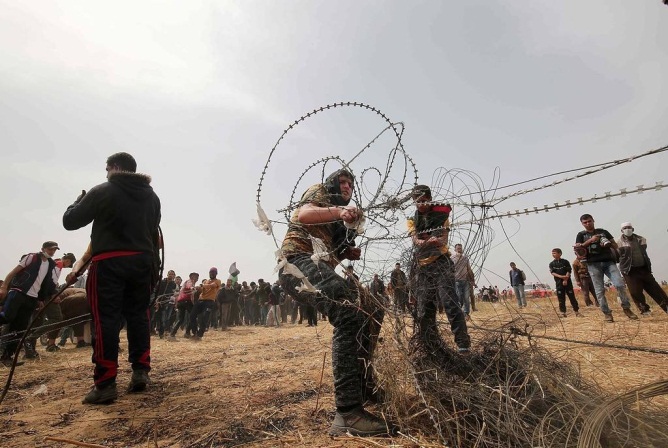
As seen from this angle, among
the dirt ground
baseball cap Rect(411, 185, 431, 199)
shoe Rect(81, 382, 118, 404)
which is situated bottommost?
the dirt ground

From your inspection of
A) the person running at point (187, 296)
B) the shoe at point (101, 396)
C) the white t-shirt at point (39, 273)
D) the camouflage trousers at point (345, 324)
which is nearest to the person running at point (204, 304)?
the person running at point (187, 296)

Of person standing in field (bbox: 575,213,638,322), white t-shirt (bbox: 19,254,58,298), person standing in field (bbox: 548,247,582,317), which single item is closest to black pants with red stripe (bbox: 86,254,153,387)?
white t-shirt (bbox: 19,254,58,298)

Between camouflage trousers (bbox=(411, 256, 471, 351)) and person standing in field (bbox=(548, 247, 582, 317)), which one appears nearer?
camouflage trousers (bbox=(411, 256, 471, 351))

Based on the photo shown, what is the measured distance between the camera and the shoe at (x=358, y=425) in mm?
2057

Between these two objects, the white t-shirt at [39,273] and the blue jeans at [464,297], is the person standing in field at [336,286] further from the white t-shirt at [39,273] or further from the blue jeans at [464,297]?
the white t-shirt at [39,273]

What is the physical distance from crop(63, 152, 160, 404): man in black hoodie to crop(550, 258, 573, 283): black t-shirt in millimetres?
10102

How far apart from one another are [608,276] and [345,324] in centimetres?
695

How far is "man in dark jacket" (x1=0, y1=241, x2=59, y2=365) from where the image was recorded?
600 cm

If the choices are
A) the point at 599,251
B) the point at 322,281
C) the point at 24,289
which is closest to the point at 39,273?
the point at 24,289

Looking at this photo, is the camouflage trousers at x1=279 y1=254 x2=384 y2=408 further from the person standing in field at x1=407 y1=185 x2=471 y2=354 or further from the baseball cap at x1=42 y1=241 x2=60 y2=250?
the baseball cap at x1=42 y1=241 x2=60 y2=250

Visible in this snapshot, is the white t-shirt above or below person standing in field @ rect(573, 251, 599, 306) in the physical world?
above

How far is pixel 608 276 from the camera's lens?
6.85m

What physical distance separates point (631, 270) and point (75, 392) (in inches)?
363

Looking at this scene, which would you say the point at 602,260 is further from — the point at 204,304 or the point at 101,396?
the point at 204,304
